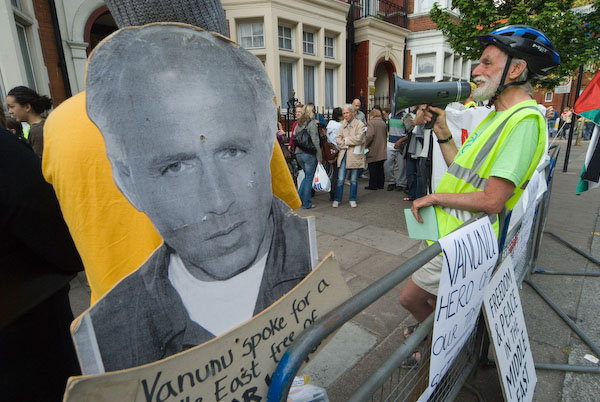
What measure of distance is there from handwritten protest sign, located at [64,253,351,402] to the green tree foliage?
21.3ft

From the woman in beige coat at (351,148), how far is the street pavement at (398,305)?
1.62 ft

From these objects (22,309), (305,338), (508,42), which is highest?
(508,42)

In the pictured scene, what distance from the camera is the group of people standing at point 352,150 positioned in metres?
5.67

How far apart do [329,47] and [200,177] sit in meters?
12.7

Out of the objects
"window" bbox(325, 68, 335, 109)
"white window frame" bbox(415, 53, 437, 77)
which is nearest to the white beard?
"window" bbox(325, 68, 335, 109)

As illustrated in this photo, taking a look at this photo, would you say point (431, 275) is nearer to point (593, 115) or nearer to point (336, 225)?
point (593, 115)

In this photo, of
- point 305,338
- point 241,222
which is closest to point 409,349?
point 305,338

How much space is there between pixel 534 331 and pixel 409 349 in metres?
2.12

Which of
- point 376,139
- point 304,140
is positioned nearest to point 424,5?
point 376,139

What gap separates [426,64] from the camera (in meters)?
15.4

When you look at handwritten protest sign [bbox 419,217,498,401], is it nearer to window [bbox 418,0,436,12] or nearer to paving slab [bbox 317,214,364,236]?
paving slab [bbox 317,214,364,236]

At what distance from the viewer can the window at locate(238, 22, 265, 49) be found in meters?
9.88

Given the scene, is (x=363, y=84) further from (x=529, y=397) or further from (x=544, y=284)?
(x=529, y=397)

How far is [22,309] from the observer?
119cm
